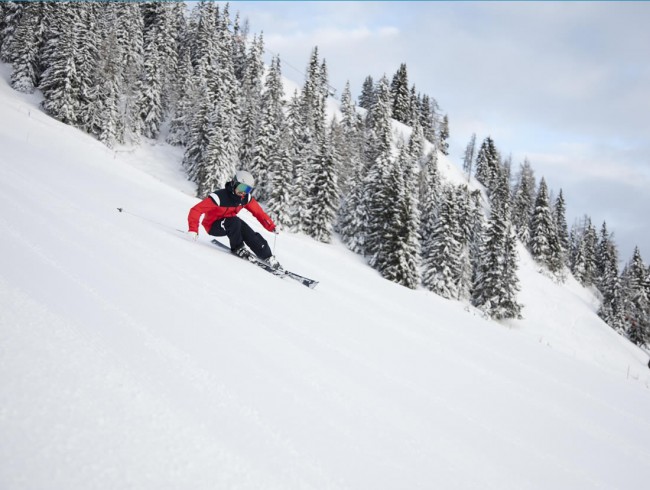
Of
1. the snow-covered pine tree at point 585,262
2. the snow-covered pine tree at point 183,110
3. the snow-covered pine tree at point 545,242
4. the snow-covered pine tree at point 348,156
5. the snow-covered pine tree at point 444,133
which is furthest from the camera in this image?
the snow-covered pine tree at point 444,133

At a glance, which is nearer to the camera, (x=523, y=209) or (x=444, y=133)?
(x=523, y=209)

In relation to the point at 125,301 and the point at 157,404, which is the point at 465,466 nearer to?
the point at 157,404

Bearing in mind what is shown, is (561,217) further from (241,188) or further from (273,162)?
(241,188)

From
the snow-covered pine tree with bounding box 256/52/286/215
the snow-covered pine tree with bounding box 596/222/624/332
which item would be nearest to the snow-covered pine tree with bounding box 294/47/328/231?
the snow-covered pine tree with bounding box 256/52/286/215

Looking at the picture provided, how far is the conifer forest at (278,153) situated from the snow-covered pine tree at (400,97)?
2644 centimetres

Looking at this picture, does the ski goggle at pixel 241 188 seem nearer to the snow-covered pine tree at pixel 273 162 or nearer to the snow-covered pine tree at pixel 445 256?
the snow-covered pine tree at pixel 273 162

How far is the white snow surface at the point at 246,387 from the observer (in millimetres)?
1614

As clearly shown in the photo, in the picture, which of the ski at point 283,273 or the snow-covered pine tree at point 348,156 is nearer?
the ski at point 283,273

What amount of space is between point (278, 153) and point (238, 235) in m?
33.8

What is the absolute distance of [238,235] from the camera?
6301mm

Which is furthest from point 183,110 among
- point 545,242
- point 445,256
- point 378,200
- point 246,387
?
point 545,242

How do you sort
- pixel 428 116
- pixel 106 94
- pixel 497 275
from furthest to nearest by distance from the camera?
1. pixel 428 116
2. pixel 497 275
3. pixel 106 94

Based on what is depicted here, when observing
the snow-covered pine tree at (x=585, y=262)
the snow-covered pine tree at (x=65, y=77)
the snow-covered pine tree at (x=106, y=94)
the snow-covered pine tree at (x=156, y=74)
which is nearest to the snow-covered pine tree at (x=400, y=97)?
the snow-covered pine tree at (x=585, y=262)

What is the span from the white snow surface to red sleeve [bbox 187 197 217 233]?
0.46 metres
